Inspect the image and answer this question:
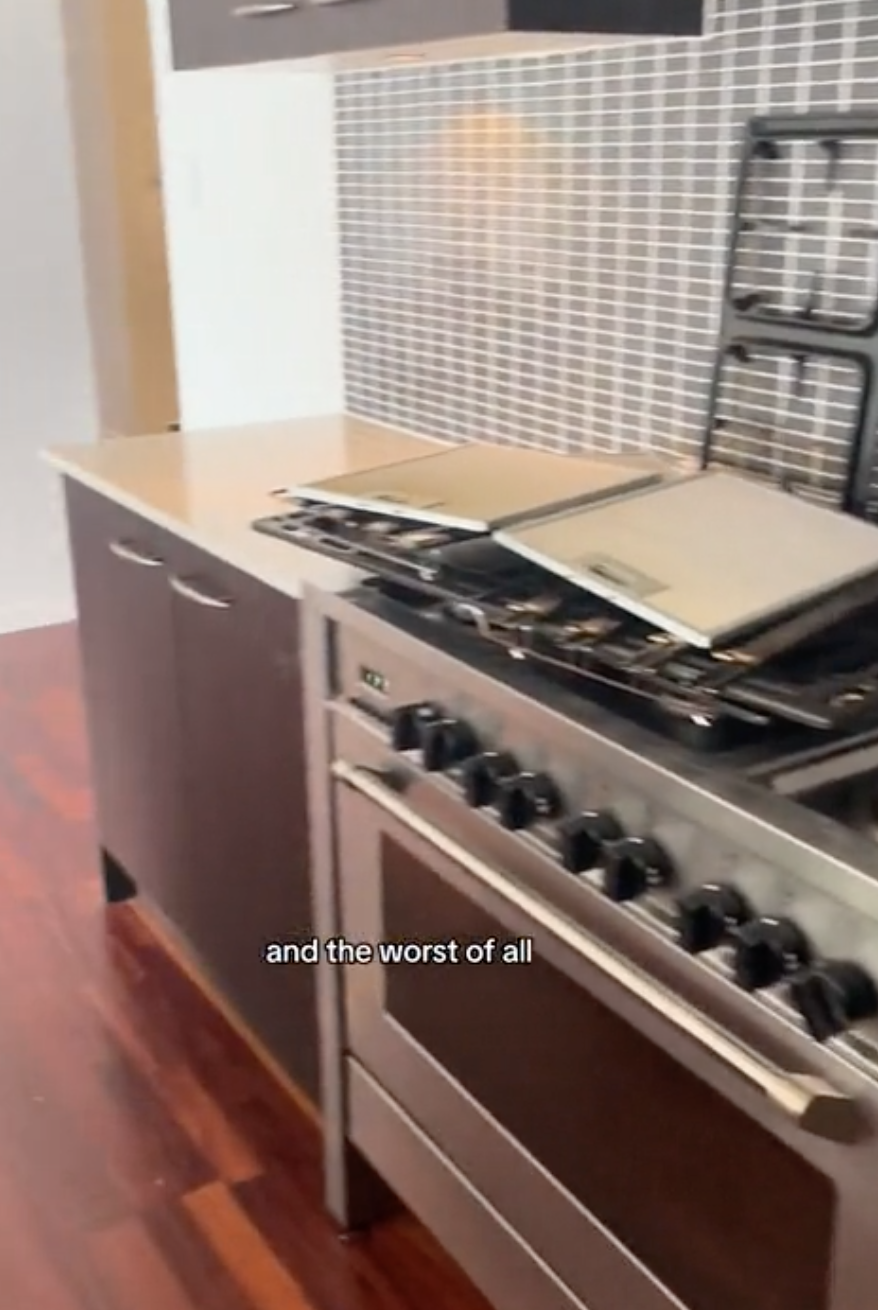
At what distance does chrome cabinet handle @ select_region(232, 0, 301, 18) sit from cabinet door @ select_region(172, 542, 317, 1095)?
Answer: 68 centimetres

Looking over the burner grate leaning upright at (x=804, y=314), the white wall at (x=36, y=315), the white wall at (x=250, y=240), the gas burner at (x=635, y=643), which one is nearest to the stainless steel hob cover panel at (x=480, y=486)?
the gas burner at (x=635, y=643)

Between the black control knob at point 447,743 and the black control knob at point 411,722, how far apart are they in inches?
0.7

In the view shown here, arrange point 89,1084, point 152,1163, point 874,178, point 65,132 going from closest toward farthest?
point 874,178 → point 152,1163 → point 89,1084 → point 65,132

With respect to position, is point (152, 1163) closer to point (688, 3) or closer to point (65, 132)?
point (688, 3)

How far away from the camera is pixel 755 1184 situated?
1135 mm

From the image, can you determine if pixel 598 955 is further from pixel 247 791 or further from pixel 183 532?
pixel 183 532

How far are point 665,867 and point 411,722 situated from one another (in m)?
0.35

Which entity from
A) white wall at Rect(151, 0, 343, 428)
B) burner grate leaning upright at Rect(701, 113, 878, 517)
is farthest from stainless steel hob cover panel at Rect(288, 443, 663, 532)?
white wall at Rect(151, 0, 343, 428)

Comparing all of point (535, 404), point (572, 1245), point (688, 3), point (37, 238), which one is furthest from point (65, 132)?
point (572, 1245)

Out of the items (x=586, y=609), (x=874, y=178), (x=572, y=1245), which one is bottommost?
(x=572, y=1245)

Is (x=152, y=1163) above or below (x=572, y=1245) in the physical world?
below

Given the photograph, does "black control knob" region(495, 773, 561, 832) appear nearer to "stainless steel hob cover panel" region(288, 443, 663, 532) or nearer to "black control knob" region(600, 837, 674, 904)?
"black control knob" region(600, 837, 674, 904)

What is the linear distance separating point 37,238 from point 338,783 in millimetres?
2702

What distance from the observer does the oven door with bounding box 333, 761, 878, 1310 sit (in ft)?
3.56
